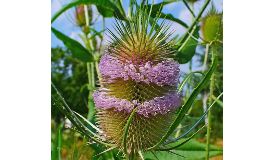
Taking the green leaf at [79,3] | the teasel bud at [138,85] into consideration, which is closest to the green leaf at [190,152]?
the teasel bud at [138,85]

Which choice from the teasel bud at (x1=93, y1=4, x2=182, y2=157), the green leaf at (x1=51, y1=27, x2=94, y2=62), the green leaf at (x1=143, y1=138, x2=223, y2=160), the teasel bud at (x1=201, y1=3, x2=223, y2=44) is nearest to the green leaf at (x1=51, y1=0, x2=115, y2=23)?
the green leaf at (x1=51, y1=27, x2=94, y2=62)

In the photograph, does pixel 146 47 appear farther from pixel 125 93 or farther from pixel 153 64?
pixel 125 93

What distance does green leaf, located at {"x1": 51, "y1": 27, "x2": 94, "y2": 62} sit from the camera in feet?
4.45

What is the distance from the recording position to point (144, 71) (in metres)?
0.91

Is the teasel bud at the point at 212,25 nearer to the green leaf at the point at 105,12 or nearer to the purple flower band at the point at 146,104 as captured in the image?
the green leaf at the point at 105,12

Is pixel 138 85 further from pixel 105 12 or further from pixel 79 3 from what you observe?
pixel 105 12

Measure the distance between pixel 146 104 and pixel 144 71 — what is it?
135 mm

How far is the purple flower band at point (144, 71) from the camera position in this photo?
915 millimetres

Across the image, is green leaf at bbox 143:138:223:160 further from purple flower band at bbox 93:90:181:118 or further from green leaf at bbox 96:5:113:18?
green leaf at bbox 96:5:113:18

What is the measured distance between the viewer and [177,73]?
97cm
